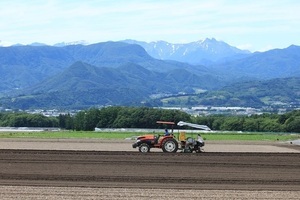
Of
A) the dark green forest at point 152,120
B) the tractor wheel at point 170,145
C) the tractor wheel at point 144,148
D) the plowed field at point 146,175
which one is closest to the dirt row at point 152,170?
the plowed field at point 146,175

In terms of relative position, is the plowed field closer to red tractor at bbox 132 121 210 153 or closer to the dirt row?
the dirt row

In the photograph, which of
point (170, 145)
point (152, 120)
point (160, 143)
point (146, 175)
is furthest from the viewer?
point (152, 120)

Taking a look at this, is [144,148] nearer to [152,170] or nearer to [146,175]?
[152,170]

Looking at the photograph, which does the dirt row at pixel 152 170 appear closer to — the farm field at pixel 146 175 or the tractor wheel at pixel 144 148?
the farm field at pixel 146 175

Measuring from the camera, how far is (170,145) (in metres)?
33.6

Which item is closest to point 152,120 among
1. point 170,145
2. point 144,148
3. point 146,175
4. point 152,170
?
point 144,148

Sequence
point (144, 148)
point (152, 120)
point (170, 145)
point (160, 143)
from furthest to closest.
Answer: point (152, 120) → point (144, 148) → point (160, 143) → point (170, 145)

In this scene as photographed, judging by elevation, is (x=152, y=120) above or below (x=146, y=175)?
above

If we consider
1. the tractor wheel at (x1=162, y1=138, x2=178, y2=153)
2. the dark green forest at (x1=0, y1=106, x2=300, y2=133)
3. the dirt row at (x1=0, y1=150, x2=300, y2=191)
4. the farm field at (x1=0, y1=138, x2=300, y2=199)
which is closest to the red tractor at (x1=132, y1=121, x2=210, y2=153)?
the tractor wheel at (x1=162, y1=138, x2=178, y2=153)

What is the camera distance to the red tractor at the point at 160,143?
1321 inches

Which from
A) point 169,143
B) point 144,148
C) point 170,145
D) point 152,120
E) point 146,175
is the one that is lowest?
point 146,175

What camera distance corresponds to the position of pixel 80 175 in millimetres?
24469

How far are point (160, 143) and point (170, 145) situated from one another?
61 cm

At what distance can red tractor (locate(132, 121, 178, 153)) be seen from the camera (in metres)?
33.6
